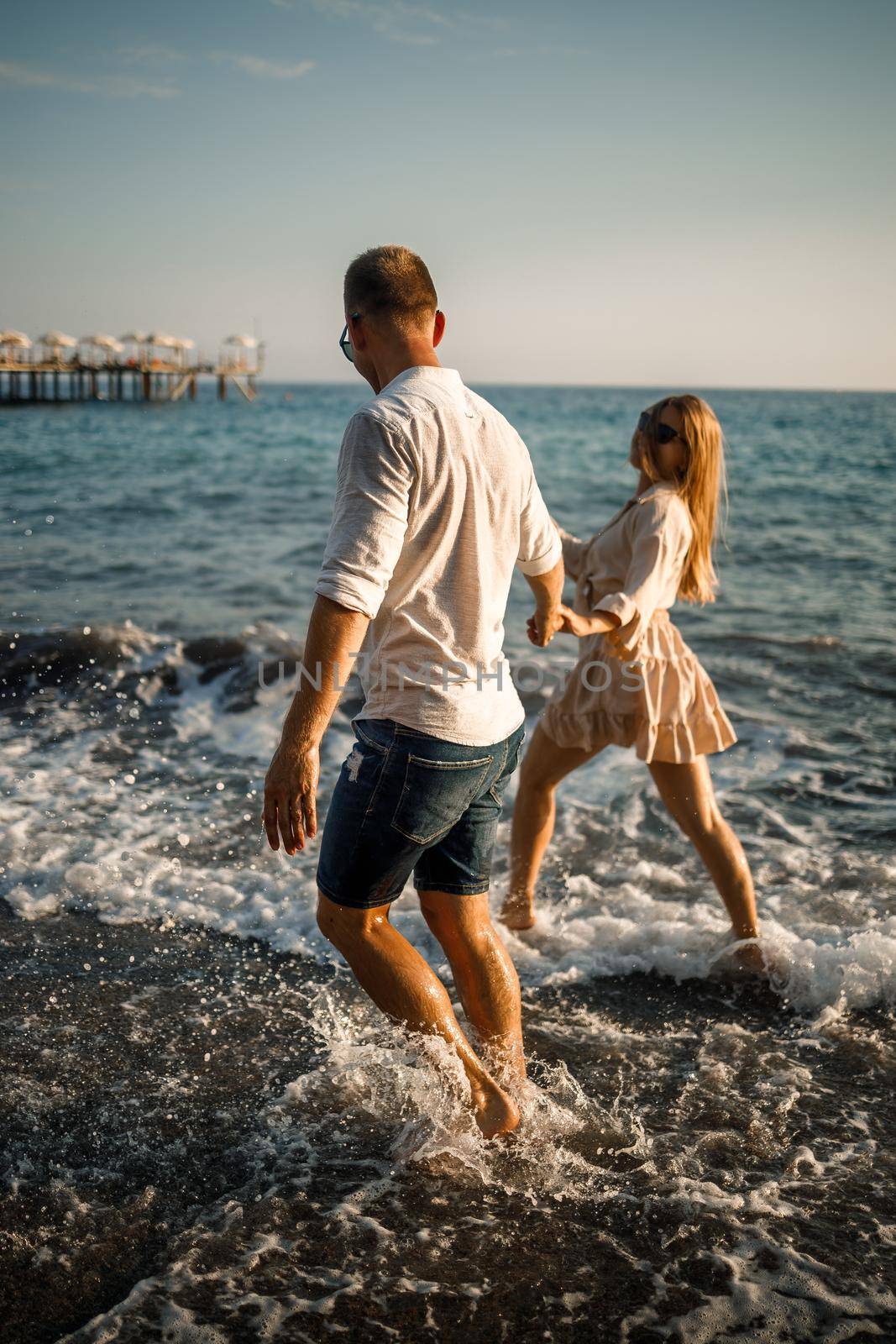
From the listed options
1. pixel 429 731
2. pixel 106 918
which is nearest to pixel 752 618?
pixel 106 918

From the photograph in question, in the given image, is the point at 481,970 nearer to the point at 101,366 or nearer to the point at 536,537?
the point at 536,537

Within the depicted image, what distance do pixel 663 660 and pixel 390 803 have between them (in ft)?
5.81

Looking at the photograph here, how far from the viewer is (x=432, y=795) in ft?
7.97

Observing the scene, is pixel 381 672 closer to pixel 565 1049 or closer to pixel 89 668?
pixel 565 1049

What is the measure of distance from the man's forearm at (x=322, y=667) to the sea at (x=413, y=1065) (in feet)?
2.94

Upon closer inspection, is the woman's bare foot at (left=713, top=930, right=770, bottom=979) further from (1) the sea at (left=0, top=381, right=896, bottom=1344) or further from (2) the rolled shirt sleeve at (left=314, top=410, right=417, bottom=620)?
(2) the rolled shirt sleeve at (left=314, top=410, right=417, bottom=620)

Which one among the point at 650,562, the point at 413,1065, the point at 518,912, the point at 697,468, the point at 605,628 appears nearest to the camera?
the point at 413,1065

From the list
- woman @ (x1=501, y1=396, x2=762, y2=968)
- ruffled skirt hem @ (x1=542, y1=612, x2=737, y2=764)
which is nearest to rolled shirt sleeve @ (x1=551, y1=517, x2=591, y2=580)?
woman @ (x1=501, y1=396, x2=762, y2=968)

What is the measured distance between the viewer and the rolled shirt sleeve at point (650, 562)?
3463 millimetres

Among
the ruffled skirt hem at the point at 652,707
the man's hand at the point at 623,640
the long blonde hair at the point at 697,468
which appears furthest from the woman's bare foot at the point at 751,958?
the long blonde hair at the point at 697,468

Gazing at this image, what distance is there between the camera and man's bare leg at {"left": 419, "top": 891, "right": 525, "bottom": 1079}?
2732 millimetres

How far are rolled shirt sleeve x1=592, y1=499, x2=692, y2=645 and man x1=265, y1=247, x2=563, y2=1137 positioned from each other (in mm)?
930

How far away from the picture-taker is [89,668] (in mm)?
7734

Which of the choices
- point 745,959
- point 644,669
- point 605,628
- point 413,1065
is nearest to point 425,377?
point 605,628
